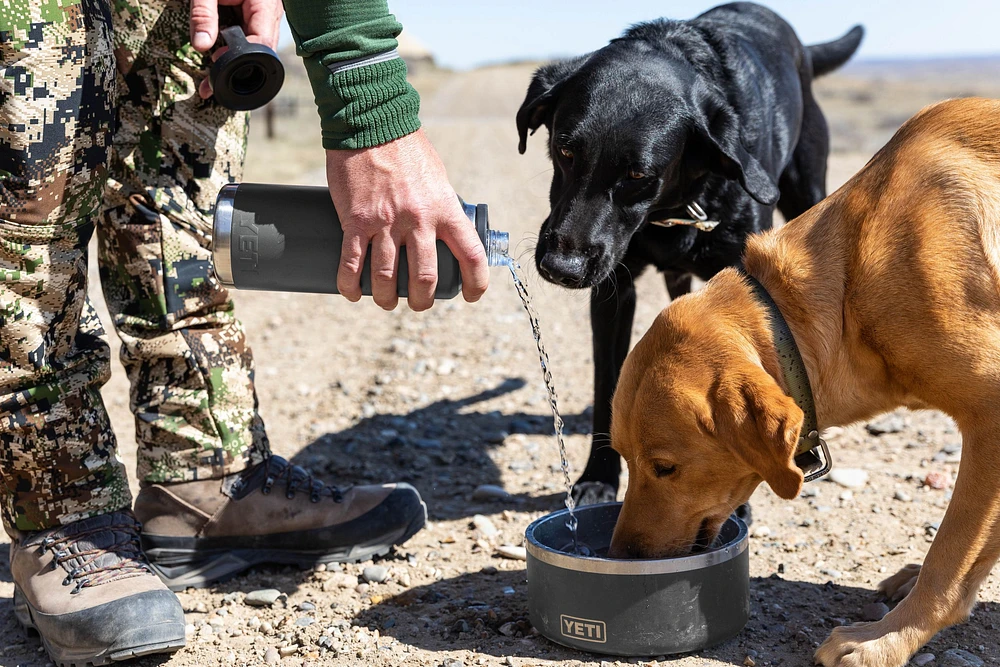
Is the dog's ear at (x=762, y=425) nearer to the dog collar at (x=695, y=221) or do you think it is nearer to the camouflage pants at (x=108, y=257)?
the dog collar at (x=695, y=221)

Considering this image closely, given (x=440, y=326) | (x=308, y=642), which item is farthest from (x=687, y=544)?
(x=440, y=326)

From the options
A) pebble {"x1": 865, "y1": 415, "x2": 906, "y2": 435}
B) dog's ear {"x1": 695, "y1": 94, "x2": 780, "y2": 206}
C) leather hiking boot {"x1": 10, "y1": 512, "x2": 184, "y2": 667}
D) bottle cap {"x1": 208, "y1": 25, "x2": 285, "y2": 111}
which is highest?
bottle cap {"x1": 208, "y1": 25, "x2": 285, "y2": 111}

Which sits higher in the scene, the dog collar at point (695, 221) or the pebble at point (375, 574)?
the dog collar at point (695, 221)

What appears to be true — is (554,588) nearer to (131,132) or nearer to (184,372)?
(184,372)

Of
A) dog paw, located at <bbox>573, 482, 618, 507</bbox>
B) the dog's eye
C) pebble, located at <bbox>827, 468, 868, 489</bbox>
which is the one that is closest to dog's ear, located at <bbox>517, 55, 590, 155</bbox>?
dog paw, located at <bbox>573, 482, 618, 507</bbox>

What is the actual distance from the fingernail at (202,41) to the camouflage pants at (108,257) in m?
0.22

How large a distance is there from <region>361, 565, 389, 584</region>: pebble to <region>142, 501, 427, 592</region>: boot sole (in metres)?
0.10

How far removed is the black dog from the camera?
11.6ft

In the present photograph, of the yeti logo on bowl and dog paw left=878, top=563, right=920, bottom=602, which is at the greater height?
the yeti logo on bowl

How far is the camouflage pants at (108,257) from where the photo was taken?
7.96 ft

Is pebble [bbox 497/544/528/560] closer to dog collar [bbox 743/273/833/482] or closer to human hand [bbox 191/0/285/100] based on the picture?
dog collar [bbox 743/273/833/482]

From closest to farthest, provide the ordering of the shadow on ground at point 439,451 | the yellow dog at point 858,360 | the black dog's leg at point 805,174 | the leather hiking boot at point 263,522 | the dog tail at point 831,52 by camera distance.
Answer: the yellow dog at point 858,360 → the leather hiking boot at point 263,522 → the shadow on ground at point 439,451 → the black dog's leg at point 805,174 → the dog tail at point 831,52

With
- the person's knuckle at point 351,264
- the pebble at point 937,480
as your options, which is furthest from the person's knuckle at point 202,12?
the pebble at point 937,480

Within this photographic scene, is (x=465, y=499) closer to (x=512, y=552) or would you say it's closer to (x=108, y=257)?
(x=512, y=552)
